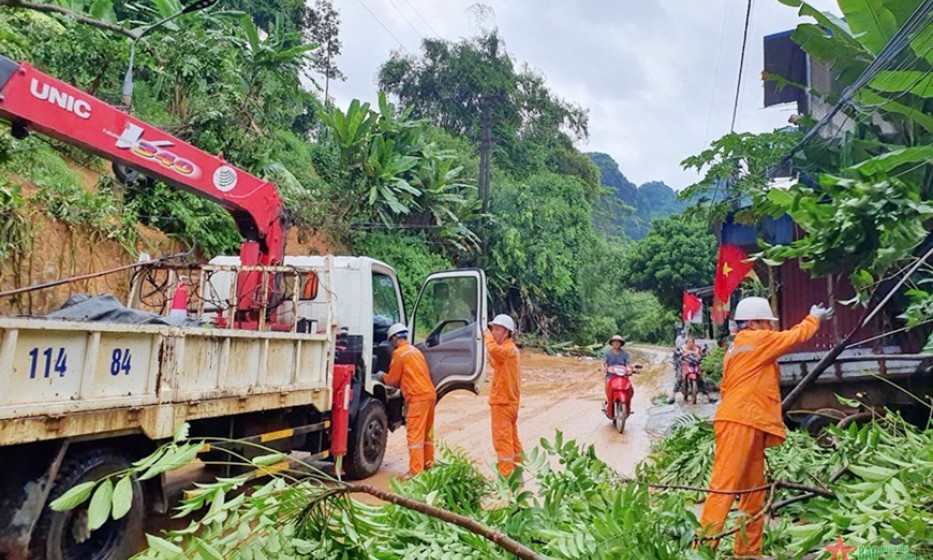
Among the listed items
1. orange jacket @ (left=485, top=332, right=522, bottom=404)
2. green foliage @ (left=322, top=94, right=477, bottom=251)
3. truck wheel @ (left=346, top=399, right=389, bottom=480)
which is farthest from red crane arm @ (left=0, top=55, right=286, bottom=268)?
green foliage @ (left=322, top=94, right=477, bottom=251)

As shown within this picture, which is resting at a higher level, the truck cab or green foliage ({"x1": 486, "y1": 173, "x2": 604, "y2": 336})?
green foliage ({"x1": 486, "y1": 173, "x2": 604, "y2": 336})

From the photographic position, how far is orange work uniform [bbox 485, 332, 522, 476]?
607cm

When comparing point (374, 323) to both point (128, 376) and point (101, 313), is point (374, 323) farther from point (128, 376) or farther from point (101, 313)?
point (128, 376)

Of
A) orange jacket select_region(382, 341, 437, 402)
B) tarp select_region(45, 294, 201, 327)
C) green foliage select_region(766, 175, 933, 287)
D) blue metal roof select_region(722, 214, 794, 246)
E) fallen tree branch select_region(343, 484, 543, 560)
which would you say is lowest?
fallen tree branch select_region(343, 484, 543, 560)

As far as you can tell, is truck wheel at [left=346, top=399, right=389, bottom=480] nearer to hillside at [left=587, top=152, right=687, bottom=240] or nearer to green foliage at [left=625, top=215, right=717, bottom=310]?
green foliage at [left=625, top=215, right=717, bottom=310]

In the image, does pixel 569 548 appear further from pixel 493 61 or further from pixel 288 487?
pixel 493 61

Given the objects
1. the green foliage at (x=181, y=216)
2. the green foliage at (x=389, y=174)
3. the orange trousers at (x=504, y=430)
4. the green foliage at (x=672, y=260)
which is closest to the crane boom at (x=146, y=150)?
the orange trousers at (x=504, y=430)

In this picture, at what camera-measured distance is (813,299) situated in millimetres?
9648

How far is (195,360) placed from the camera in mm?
4277

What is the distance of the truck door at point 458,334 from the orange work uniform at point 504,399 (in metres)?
0.88

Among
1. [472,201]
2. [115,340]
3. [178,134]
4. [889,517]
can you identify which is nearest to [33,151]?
Answer: [178,134]

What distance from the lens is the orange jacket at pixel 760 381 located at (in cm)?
378

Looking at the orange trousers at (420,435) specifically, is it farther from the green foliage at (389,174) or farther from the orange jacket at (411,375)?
the green foliage at (389,174)

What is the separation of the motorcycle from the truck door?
7023mm
